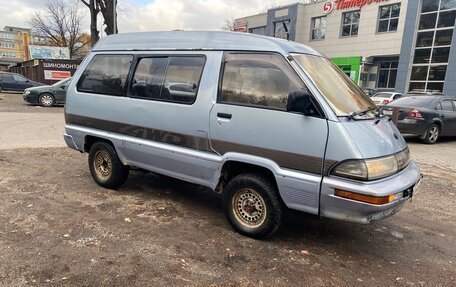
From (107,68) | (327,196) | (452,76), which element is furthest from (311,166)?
(452,76)

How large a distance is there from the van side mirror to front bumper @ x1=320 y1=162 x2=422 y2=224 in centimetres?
66

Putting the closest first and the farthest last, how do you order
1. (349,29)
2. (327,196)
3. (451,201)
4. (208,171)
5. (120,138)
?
(327,196), (208,171), (120,138), (451,201), (349,29)

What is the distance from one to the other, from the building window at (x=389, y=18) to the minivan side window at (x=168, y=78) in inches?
1236

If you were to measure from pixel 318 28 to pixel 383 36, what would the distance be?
27.3 feet

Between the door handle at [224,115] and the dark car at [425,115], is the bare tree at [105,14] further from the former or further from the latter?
the door handle at [224,115]

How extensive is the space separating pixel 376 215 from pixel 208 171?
1810 millimetres

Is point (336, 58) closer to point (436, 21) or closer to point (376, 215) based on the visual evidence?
point (436, 21)

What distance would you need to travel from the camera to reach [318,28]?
3866cm

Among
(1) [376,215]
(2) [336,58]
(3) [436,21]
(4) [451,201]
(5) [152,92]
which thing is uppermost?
(3) [436,21]

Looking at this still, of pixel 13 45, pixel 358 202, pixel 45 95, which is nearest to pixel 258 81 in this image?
pixel 358 202

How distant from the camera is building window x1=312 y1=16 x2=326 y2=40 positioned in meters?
37.9

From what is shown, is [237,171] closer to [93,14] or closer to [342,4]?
[93,14]

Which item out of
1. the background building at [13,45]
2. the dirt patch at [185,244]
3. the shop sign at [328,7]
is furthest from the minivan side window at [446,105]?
the background building at [13,45]

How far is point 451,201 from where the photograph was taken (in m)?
5.77
